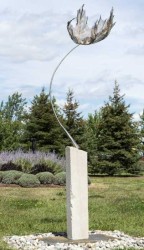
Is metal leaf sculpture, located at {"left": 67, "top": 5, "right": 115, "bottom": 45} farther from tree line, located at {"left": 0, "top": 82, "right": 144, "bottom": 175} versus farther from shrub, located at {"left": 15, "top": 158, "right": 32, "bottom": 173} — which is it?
tree line, located at {"left": 0, "top": 82, "right": 144, "bottom": 175}

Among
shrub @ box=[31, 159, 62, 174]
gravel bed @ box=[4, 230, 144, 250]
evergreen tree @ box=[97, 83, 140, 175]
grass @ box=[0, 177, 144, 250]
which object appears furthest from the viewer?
evergreen tree @ box=[97, 83, 140, 175]

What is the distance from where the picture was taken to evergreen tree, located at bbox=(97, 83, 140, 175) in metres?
A: 28.8

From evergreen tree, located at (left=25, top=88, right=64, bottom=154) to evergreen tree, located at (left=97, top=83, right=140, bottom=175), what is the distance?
265 centimetres

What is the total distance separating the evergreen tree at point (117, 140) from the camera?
28.8 m

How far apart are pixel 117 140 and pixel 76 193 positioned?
68.8 feet

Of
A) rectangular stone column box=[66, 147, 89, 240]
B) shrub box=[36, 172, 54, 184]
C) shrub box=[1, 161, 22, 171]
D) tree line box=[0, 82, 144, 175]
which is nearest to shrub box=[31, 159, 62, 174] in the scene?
shrub box=[1, 161, 22, 171]

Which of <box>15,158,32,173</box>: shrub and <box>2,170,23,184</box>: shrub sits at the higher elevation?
<box>15,158,32,173</box>: shrub

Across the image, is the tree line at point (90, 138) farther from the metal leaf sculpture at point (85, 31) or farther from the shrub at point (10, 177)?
the metal leaf sculpture at point (85, 31)

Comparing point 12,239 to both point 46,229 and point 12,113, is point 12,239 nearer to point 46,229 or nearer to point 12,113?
point 46,229

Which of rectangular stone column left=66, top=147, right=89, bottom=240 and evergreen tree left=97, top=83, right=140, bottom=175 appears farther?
evergreen tree left=97, top=83, right=140, bottom=175

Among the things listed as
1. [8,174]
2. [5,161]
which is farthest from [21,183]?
[5,161]

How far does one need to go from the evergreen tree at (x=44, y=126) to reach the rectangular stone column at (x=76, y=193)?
865 inches

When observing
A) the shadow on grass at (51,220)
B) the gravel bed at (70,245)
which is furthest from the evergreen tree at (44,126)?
the gravel bed at (70,245)

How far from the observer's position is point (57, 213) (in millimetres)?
12359
